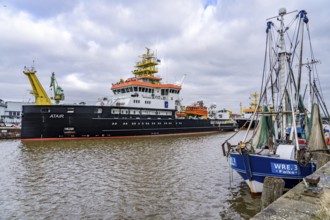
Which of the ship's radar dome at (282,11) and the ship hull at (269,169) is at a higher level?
the ship's radar dome at (282,11)

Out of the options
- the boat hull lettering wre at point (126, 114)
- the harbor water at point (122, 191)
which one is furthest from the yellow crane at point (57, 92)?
the harbor water at point (122, 191)

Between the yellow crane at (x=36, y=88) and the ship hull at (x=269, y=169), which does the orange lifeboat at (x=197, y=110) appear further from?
the ship hull at (x=269, y=169)

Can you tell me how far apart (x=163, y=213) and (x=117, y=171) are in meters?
6.00

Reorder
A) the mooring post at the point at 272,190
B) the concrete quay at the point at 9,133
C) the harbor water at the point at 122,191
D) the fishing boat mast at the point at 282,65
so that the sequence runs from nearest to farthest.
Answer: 1. the mooring post at the point at 272,190
2. the harbor water at the point at 122,191
3. the fishing boat mast at the point at 282,65
4. the concrete quay at the point at 9,133

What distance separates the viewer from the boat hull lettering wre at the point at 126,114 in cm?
2828

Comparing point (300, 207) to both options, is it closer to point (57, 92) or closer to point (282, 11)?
point (282, 11)

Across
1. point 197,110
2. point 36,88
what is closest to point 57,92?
point 36,88

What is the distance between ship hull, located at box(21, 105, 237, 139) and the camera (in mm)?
28172

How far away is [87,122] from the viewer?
29609 mm

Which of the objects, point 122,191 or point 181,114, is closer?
point 122,191

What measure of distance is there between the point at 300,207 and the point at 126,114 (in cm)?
2871

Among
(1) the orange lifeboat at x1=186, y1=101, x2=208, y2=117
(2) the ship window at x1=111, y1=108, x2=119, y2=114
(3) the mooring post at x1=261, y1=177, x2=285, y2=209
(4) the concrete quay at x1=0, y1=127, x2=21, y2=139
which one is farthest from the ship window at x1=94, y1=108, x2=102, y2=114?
(3) the mooring post at x1=261, y1=177, x2=285, y2=209

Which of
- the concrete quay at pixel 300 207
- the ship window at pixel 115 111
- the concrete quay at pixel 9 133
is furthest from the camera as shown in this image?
the concrete quay at pixel 9 133

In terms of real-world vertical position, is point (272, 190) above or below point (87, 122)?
below
